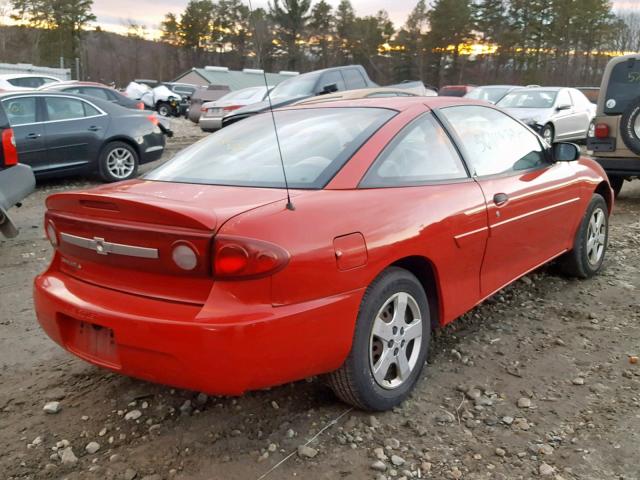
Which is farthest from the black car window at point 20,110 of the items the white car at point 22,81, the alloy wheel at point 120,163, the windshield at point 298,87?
the white car at point 22,81

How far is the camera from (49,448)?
253 centimetres

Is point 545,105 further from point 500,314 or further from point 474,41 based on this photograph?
point 474,41

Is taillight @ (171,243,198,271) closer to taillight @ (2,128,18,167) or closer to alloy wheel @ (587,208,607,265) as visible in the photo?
alloy wheel @ (587,208,607,265)

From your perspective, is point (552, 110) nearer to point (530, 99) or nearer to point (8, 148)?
point (530, 99)

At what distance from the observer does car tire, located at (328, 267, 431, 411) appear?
2537 mm

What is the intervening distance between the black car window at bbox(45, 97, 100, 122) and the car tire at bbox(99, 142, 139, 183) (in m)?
0.57

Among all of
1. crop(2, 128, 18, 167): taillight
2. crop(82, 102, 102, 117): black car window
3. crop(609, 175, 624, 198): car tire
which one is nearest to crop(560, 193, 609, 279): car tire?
crop(609, 175, 624, 198): car tire

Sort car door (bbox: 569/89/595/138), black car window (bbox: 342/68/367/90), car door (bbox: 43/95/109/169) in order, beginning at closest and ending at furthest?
car door (bbox: 43/95/109/169), black car window (bbox: 342/68/367/90), car door (bbox: 569/89/595/138)

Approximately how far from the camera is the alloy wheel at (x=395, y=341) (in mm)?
2672

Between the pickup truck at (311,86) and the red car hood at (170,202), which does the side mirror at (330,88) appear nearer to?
the pickup truck at (311,86)

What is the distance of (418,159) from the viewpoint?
3062 mm

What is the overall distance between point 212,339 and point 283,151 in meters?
1.19

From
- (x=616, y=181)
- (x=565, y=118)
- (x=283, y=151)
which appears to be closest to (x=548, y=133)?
(x=565, y=118)

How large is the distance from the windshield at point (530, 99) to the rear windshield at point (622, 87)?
596 cm
